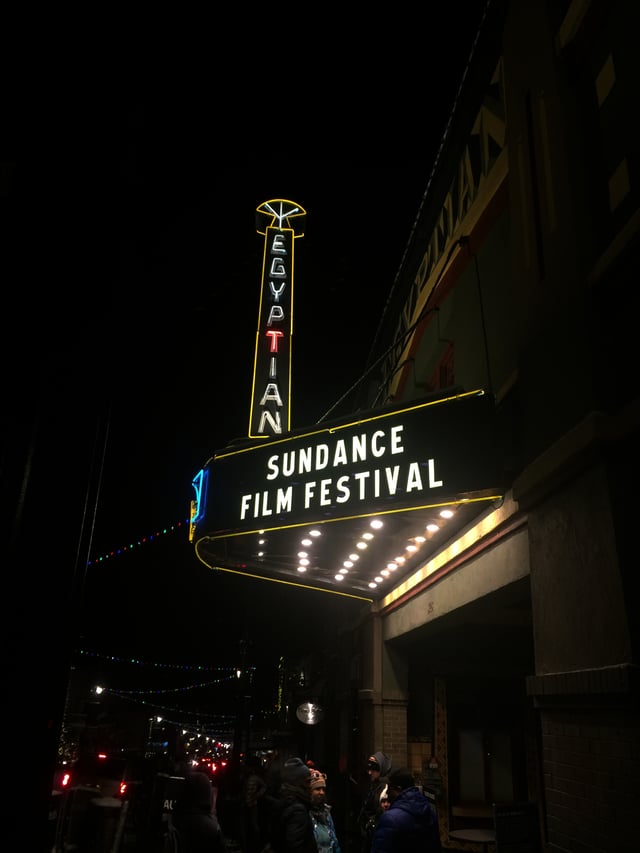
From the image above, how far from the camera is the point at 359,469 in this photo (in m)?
7.35

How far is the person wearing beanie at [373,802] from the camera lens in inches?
325

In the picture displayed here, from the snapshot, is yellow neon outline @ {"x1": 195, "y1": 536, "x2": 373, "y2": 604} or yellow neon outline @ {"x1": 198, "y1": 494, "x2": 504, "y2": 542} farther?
yellow neon outline @ {"x1": 195, "y1": 536, "x2": 373, "y2": 604}

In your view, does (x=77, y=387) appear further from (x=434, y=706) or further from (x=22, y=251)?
(x=434, y=706)

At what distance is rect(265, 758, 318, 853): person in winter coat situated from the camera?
550cm

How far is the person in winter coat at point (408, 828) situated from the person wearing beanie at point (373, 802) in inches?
111

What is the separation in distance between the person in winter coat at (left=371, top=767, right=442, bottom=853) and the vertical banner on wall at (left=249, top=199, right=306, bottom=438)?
585 cm

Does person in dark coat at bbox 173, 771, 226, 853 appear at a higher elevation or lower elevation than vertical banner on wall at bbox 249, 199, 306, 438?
lower

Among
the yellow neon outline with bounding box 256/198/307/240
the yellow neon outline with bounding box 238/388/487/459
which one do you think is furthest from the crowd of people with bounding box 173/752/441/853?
the yellow neon outline with bounding box 256/198/307/240

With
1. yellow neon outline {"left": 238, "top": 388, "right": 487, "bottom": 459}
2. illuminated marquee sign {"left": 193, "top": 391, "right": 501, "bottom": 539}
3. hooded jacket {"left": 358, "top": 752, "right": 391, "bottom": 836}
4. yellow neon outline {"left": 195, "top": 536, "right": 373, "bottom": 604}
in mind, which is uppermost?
yellow neon outline {"left": 238, "top": 388, "right": 487, "bottom": 459}

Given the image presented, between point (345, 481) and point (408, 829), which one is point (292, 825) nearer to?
point (408, 829)

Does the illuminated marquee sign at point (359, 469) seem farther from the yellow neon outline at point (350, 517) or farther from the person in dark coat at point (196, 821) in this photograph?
the person in dark coat at point (196, 821)

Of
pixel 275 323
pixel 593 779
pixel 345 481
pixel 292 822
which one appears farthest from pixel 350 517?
pixel 275 323

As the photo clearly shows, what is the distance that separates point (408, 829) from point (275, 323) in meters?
9.14

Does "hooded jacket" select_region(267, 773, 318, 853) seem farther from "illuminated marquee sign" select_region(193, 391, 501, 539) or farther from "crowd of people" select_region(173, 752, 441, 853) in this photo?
"illuminated marquee sign" select_region(193, 391, 501, 539)
